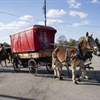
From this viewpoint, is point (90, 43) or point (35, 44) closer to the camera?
point (90, 43)

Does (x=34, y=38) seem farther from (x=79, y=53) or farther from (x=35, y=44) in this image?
(x=79, y=53)

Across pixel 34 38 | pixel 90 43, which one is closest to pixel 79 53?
pixel 90 43

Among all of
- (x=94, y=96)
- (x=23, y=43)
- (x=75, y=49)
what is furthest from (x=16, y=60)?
(x=94, y=96)

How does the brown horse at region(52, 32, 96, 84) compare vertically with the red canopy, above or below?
below

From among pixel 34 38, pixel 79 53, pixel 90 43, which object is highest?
pixel 34 38

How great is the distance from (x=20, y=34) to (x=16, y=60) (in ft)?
7.66

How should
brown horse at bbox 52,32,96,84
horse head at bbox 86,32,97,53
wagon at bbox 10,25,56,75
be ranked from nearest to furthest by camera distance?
1. horse head at bbox 86,32,97,53
2. brown horse at bbox 52,32,96,84
3. wagon at bbox 10,25,56,75

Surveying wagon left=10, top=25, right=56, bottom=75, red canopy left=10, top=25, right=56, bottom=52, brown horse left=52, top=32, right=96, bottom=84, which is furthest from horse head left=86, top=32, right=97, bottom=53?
red canopy left=10, top=25, right=56, bottom=52

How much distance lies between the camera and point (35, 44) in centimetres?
709

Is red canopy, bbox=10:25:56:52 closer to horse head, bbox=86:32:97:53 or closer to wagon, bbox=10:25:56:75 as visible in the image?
wagon, bbox=10:25:56:75

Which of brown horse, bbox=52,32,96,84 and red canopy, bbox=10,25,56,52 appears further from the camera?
red canopy, bbox=10,25,56,52

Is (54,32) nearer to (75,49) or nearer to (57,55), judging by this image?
(57,55)

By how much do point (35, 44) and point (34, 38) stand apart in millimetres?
392

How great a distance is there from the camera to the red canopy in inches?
280
